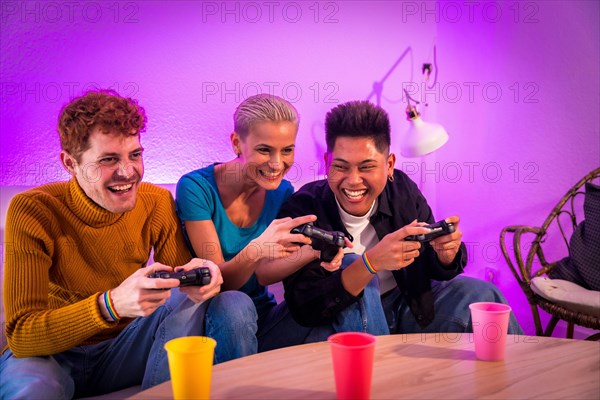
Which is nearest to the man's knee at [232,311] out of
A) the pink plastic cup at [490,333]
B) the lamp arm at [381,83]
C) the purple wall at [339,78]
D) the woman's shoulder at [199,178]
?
the woman's shoulder at [199,178]

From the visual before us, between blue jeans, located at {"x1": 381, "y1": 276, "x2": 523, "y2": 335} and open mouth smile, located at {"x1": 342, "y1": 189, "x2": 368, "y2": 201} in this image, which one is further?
open mouth smile, located at {"x1": 342, "y1": 189, "x2": 368, "y2": 201}

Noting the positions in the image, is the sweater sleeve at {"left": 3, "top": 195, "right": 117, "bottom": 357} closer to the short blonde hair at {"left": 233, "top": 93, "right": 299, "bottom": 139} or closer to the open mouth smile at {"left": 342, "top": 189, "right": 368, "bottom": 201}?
the short blonde hair at {"left": 233, "top": 93, "right": 299, "bottom": 139}

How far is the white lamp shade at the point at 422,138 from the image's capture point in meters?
2.20

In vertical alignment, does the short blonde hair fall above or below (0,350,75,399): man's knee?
above

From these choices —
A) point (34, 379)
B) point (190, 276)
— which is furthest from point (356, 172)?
point (34, 379)

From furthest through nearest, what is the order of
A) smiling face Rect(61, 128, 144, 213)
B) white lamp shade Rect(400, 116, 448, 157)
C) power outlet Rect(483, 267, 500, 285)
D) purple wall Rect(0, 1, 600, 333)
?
power outlet Rect(483, 267, 500, 285)
purple wall Rect(0, 1, 600, 333)
white lamp shade Rect(400, 116, 448, 157)
smiling face Rect(61, 128, 144, 213)

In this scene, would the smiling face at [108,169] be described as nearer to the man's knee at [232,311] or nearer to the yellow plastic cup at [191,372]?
the man's knee at [232,311]

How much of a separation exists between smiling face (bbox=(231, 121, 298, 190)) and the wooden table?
0.71 metres

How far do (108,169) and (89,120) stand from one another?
0.13m

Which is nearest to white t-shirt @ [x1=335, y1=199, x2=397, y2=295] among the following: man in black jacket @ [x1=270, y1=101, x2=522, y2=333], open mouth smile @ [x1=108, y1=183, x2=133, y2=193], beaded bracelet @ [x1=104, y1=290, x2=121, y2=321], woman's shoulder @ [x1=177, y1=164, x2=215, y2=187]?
man in black jacket @ [x1=270, y1=101, x2=522, y2=333]

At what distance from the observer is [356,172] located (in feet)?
5.79

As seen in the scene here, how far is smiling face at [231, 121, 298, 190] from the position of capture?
1.77 m

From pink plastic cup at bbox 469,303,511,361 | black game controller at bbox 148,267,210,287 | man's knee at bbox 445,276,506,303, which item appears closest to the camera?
pink plastic cup at bbox 469,303,511,361

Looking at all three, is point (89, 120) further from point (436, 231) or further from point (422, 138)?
point (422, 138)
